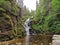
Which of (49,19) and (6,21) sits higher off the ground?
(49,19)

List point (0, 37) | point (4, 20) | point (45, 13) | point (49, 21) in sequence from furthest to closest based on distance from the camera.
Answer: point (45, 13)
point (49, 21)
point (4, 20)
point (0, 37)

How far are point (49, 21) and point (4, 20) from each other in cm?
387

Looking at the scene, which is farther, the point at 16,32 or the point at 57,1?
the point at 16,32

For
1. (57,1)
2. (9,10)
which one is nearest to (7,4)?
(9,10)

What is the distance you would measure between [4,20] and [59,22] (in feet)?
12.8

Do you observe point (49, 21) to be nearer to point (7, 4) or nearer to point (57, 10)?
point (57, 10)

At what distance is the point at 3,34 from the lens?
1102 centimetres

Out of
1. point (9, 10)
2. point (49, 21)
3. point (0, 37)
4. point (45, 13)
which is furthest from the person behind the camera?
point (45, 13)

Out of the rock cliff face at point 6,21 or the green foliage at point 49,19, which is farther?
the green foliage at point 49,19

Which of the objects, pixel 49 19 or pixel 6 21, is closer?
pixel 6 21

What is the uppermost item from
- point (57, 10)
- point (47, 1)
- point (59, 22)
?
point (47, 1)

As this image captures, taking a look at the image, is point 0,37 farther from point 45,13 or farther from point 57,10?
point 45,13

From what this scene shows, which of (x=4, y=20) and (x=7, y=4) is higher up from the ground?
(x=7, y=4)

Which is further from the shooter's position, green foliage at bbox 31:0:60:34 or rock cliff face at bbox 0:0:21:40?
green foliage at bbox 31:0:60:34
